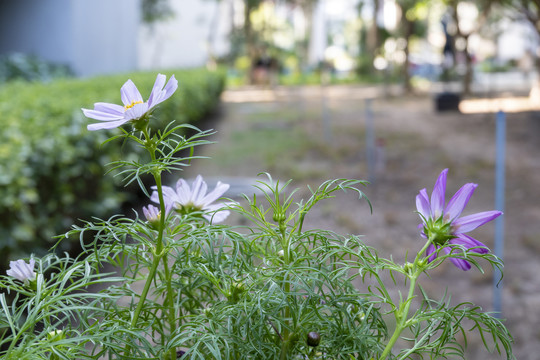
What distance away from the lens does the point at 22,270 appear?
0.69 metres

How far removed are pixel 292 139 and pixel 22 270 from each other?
9273 millimetres

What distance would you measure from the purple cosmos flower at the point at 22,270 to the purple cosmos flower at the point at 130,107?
0.54 ft

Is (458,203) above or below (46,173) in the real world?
above

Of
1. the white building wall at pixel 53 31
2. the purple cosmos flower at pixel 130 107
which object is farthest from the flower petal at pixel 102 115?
the white building wall at pixel 53 31

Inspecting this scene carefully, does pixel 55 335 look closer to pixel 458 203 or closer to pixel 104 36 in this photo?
pixel 458 203

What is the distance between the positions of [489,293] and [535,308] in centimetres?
30

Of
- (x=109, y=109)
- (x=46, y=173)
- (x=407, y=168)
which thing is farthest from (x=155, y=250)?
(x=407, y=168)

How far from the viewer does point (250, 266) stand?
709 millimetres

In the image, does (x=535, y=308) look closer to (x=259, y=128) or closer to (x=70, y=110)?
(x=70, y=110)

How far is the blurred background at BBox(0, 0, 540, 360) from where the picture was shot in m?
3.61

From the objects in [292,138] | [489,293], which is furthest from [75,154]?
[292,138]

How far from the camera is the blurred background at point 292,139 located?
3.61 metres

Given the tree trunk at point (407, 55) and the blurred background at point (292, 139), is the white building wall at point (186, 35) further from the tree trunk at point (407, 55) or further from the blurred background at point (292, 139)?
the tree trunk at point (407, 55)

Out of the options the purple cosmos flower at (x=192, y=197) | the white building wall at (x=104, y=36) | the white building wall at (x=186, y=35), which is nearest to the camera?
the purple cosmos flower at (x=192, y=197)
